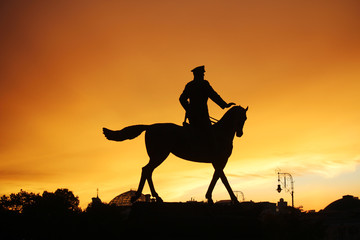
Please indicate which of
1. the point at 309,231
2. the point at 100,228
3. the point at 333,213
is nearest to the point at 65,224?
the point at 100,228

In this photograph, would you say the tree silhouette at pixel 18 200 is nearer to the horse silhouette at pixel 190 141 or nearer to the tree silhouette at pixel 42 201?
the tree silhouette at pixel 42 201

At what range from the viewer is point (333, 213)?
339ft

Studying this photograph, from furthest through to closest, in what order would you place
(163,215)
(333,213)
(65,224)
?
(333,213) < (65,224) < (163,215)

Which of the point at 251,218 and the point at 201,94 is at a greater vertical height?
the point at 201,94

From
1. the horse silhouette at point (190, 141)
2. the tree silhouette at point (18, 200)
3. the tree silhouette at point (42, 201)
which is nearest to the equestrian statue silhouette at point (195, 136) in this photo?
the horse silhouette at point (190, 141)

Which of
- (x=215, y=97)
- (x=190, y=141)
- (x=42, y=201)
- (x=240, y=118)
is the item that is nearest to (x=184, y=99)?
(x=215, y=97)

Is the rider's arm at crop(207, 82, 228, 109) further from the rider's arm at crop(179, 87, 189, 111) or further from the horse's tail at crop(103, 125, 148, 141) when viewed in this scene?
the horse's tail at crop(103, 125, 148, 141)

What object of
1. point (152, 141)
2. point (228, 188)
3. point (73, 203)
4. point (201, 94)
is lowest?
point (228, 188)

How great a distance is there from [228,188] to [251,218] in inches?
47.3

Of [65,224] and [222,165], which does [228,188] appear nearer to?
[222,165]

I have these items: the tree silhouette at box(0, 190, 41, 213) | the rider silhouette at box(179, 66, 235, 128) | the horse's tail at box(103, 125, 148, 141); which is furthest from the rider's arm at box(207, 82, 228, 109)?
the tree silhouette at box(0, 190, 41, 213)

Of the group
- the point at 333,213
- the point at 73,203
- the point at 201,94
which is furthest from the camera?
the point at 73,203

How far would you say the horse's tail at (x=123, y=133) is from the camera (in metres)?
13.6

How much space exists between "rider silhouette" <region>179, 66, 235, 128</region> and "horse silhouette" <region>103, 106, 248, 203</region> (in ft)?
1.08
